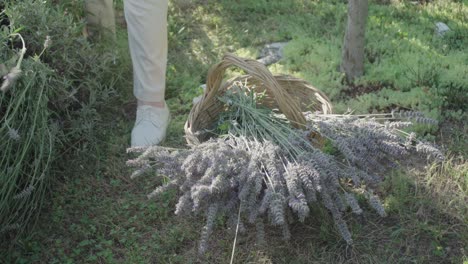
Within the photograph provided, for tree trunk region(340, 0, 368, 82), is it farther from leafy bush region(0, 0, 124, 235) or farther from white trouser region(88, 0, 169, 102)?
leafy bush region(0, 0, 124, 235)

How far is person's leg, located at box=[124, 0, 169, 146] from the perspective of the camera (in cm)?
334

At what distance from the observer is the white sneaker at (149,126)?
11.3 feet

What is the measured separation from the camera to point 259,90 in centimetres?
337

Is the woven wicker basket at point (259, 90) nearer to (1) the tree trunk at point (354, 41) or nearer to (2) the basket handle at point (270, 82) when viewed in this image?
(2) the basket handle at point (270, 82)

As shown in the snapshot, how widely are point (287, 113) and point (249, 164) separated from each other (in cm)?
48

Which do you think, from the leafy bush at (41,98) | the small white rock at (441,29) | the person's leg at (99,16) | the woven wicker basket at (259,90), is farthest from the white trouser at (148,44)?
the small white rock at (441,29)

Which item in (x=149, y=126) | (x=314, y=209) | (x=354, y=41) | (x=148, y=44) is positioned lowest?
(x=314, y=209)

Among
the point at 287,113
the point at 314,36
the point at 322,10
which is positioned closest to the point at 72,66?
the point at 287,113

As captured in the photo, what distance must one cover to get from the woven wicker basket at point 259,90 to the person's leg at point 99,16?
1.20 metres

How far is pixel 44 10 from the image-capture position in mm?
3389

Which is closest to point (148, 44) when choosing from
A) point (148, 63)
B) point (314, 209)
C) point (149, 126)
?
point (148, 63)

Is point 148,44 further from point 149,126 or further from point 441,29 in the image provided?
point 441,29

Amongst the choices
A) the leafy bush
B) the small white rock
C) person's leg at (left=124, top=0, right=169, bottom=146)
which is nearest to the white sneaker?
person's leg at (left=124, top=0, right=169, bottom=146)

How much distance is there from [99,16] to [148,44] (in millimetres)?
799
